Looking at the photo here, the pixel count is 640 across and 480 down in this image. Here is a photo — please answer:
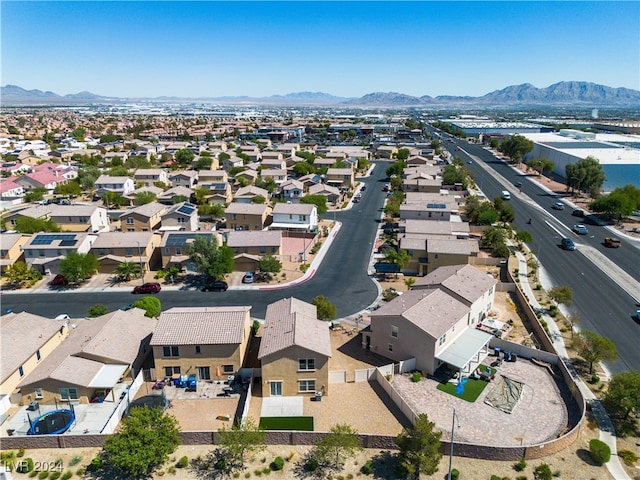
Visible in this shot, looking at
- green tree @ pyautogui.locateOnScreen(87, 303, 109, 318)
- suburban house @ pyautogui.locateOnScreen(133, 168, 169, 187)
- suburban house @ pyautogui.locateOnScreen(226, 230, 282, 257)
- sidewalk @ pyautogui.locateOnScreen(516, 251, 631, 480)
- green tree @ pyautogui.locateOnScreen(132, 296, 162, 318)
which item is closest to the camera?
sidewalk @ pyautogui.locateOnScreen(516, 251, 631, 480)

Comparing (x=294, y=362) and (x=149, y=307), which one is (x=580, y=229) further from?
(x=149, y=307)

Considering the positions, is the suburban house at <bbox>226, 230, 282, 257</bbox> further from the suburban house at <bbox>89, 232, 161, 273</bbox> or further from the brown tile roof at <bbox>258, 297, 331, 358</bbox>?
the brown tile roof at <bbox>258, 297, 331, 358</bbox>

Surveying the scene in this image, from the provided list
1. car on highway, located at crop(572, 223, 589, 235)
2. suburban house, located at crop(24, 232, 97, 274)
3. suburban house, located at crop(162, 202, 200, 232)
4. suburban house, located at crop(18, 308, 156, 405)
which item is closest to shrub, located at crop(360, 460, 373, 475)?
suburban house, located at crop(18, 308, 156, 405)

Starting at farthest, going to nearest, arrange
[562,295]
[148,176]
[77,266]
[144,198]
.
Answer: [148,176], [144,198], [77,266], [562,295]

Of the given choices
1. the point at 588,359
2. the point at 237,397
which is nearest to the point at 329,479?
the point at 237,397

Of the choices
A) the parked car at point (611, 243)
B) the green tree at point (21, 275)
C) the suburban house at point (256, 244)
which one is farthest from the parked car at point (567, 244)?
the green tree at point (21, 275)

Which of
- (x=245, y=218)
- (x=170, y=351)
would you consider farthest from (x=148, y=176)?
(x=170, y=351)
